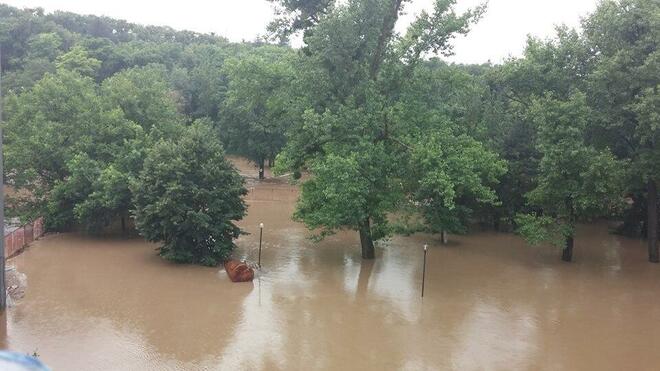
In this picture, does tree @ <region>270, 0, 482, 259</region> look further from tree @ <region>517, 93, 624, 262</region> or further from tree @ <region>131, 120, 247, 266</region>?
tree @ <region>517, 93, 624, 262</region>

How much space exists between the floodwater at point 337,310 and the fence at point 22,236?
499 mm

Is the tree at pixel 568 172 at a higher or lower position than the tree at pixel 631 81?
lower

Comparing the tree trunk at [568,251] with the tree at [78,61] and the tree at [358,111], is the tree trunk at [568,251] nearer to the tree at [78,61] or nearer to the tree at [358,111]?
the tree at [358,111]

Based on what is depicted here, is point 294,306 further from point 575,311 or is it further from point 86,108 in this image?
point 86,108

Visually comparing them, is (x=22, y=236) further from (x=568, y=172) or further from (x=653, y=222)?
(x=653, y=222)

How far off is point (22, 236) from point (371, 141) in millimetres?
14359

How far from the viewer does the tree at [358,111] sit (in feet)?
66.5

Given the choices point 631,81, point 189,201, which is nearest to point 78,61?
point 189,201

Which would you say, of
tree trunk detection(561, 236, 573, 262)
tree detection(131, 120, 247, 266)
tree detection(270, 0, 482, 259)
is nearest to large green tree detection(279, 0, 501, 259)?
tree detection(270, 0, 482, 259)

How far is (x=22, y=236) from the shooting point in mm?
23594

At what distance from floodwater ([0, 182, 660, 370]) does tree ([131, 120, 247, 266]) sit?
2.98 feet

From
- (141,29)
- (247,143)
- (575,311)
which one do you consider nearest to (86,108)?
(247,143)

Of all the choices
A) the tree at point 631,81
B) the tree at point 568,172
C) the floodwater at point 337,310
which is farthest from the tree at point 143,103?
the tree at point 631,81

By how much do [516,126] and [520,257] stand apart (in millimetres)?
6870
